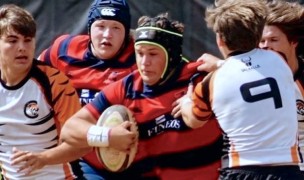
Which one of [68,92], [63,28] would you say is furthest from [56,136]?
[63,28]

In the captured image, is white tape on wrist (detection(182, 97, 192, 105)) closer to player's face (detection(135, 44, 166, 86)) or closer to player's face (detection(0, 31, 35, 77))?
player's face (detection(135, 44, 166, 86))

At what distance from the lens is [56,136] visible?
18.8ft

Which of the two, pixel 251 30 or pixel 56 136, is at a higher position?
pixel 251 30

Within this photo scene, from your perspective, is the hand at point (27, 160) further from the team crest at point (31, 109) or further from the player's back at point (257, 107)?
the player's back at point (257, 107)

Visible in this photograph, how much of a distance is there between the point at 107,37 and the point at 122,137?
90 cm

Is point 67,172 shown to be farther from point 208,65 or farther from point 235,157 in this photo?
point 235,157

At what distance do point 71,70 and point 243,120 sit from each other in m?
1.62

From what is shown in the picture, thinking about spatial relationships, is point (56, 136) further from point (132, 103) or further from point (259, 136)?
point (259, 136)

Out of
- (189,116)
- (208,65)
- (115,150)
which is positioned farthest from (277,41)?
(115,150)

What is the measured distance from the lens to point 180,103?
210 inches

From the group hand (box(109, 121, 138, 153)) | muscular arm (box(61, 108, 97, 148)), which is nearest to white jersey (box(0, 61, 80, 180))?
muscular arm (box(61, 108, 97, 148))

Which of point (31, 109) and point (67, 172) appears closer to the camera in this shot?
point (31, 109)

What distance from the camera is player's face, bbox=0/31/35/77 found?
5.67 meters

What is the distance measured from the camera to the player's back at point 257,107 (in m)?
4.86
